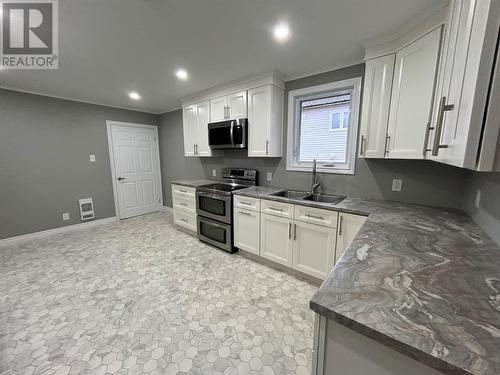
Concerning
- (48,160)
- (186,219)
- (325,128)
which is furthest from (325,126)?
(48,160)

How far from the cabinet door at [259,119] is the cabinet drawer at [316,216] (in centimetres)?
99

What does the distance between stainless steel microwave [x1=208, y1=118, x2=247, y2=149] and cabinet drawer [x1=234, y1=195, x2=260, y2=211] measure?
0.80 meters

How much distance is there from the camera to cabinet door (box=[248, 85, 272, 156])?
262 centimetres

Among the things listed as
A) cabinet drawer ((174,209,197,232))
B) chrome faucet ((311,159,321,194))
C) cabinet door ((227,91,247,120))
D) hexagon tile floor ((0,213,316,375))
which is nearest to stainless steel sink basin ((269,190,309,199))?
chrome faucet ((311,159,321,194))

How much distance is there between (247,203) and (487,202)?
6.83 ft

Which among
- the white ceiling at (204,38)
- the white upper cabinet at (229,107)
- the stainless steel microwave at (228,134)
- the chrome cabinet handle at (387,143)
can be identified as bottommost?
the chrome cabinet handle at (387,143)

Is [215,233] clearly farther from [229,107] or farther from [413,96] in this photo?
[413,96]

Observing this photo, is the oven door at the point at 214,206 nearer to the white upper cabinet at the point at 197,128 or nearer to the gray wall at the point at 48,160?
the white upper cabinet at the point at 197,128

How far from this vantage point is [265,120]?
8.78 feet

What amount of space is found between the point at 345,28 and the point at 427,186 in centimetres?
167

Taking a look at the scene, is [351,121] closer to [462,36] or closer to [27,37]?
[462,36]

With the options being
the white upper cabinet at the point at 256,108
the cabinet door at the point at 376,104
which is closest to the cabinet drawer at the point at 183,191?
the white upper cabinet at the point at 256,108

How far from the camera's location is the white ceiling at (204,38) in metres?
1.42

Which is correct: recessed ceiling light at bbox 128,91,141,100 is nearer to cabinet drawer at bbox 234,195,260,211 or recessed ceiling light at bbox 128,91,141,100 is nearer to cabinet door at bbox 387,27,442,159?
cabinet drawer at bbox 234,195,260,211
